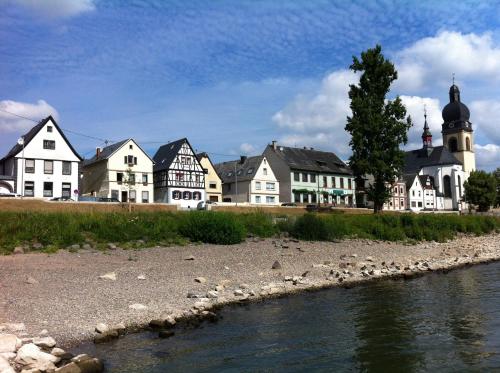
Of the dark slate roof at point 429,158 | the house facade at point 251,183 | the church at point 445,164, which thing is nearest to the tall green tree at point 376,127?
the house facade at point 251,183

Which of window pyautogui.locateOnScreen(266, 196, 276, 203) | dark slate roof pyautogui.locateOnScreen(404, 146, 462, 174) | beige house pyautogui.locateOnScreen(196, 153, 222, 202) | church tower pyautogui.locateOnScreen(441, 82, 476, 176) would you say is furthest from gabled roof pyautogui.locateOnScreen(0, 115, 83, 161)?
church tower pyautogui.locateOnScreen(441, 82, 476, 176)

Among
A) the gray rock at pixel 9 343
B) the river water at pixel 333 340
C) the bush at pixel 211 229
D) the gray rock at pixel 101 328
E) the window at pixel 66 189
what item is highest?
the window at pixel 66 189

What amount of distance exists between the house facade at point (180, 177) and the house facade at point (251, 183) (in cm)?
826

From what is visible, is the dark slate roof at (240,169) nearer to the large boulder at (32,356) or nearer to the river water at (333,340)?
the river water at (333,340)

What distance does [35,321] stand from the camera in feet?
43.5

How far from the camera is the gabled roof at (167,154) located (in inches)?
2985

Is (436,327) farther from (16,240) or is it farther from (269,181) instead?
(269,181)

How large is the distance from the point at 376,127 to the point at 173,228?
Result: 2817cm

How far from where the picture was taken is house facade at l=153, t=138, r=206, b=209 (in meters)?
74.8

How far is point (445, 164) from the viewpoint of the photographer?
132 meters

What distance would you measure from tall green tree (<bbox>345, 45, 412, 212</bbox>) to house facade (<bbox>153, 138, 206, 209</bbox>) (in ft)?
104

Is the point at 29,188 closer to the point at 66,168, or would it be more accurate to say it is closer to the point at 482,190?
the point at 66,168

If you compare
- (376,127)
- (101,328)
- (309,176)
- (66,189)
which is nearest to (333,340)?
(101,328)

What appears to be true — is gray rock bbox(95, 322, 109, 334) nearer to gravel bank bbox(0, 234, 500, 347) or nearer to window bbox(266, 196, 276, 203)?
gravel bank bbox(0, 234, 500, 347)
